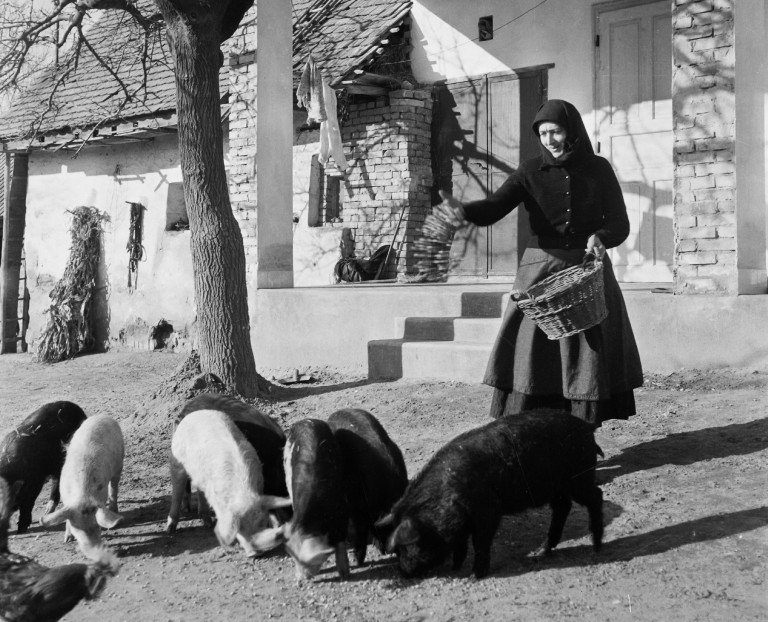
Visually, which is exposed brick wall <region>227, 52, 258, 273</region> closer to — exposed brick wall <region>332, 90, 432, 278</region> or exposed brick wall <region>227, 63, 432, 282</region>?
exposed brick wall <region>227, 63, 432, 282</region>

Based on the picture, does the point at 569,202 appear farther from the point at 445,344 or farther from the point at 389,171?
the point at 389,171

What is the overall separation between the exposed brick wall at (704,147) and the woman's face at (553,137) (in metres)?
3.01

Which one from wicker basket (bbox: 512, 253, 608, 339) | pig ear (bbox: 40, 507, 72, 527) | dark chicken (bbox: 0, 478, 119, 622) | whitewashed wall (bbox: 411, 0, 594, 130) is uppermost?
whitewashed wall (bbox: 411, 0, 594, 130)

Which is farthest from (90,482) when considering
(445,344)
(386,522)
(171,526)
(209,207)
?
(445,344)

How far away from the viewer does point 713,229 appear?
7.50m

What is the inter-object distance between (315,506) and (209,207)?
4.68m

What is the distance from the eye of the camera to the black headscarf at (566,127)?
16.0 feet

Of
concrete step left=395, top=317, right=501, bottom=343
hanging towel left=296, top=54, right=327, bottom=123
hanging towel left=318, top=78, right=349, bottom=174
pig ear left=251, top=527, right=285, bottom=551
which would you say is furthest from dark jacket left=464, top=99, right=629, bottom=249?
hanging towel left=318, top=78, right=349, bottom=174

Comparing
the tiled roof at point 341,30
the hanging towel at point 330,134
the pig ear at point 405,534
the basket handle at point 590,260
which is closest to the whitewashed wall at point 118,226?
the tiled roof at point 341,30

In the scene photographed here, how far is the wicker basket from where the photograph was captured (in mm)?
4695

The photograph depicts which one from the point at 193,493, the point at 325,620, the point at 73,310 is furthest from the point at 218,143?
the point at 73,310

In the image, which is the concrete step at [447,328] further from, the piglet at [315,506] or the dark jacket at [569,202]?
the piglet at [315,506]

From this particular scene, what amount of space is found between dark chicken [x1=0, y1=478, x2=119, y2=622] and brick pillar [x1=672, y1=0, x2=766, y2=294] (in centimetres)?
559

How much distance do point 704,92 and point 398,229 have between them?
17.0 feet
